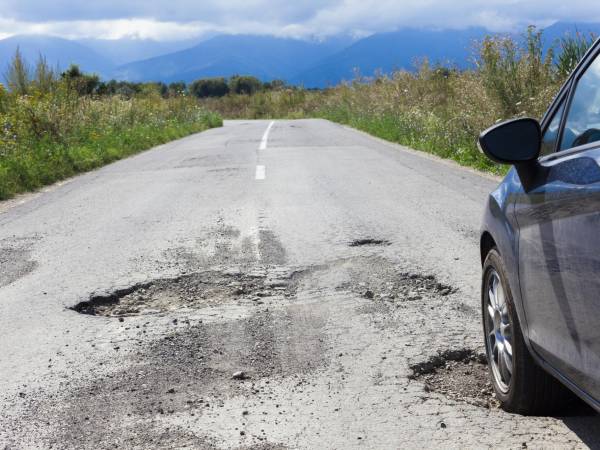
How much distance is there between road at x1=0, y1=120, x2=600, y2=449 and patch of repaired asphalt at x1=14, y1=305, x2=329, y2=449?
0.01m

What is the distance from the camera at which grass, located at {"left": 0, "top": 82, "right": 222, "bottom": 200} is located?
44.8ft

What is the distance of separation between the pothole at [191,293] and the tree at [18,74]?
1860cm

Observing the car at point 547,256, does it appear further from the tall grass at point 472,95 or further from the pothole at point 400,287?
the tall grass at point 472,95

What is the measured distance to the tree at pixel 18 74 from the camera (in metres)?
22.5

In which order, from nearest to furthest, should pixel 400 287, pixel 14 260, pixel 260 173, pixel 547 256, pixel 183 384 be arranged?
1. pixel 547 256
2. pixel 183 384
3. pixel 400 287
4. pixel 14 260
5. pixel 260 173

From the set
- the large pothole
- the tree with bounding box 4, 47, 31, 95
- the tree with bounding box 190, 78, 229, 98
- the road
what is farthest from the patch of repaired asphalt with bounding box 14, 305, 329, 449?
the tree with bounding box 190, 78, 229, 98

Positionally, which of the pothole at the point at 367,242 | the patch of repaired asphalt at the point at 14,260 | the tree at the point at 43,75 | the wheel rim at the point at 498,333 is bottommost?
the pothole at the point at 367,242

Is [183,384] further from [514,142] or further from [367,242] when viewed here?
[367,242]

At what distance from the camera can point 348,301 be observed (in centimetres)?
508

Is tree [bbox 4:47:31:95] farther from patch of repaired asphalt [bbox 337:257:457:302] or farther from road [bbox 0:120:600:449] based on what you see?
patch of repaired asphalt [bbox 337:257:457:302]

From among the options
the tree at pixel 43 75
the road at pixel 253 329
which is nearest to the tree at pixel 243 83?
the tree at pixel 43 75

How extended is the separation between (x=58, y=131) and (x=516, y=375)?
16.5 meters

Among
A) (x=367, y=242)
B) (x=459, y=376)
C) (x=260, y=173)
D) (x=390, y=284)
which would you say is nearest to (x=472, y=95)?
(x=260, y=173)

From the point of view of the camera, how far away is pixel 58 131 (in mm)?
17922
